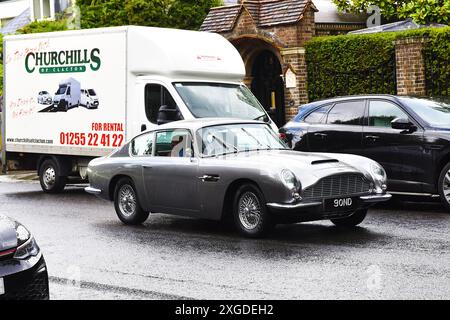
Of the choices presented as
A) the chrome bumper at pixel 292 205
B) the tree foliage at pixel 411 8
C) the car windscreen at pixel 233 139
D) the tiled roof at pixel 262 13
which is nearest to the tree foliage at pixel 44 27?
the tiled roof at pixel 262 13

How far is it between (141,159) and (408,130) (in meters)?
4.09

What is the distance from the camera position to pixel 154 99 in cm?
1652

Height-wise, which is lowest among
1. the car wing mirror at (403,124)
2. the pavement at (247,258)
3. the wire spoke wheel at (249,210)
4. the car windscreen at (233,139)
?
the pavement at (247,258)

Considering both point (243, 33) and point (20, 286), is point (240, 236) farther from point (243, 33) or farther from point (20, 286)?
point (243, 33)

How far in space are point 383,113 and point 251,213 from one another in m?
4.10

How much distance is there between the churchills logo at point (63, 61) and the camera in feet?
58.2

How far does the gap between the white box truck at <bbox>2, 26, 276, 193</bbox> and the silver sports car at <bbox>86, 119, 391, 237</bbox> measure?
305cm

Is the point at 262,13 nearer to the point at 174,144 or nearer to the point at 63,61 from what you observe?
the point at 63,61

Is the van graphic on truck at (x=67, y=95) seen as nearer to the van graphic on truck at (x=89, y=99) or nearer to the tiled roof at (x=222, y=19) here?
the van graphic on truck at (x=89, y=99)

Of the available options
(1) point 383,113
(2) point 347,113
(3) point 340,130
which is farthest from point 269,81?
(1) point 383,113

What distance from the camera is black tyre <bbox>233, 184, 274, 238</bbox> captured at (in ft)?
35.3

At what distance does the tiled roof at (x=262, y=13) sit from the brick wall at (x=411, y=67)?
12.8 ft

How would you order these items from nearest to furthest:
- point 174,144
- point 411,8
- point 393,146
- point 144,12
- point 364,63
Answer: point 174,144
point 393,146
point 364,63
point 411,8
point 144,12

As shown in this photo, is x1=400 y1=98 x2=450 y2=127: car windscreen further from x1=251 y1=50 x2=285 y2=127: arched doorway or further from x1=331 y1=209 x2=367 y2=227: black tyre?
x1=251 y1=50 x2=285 y2=127: arched doorway
